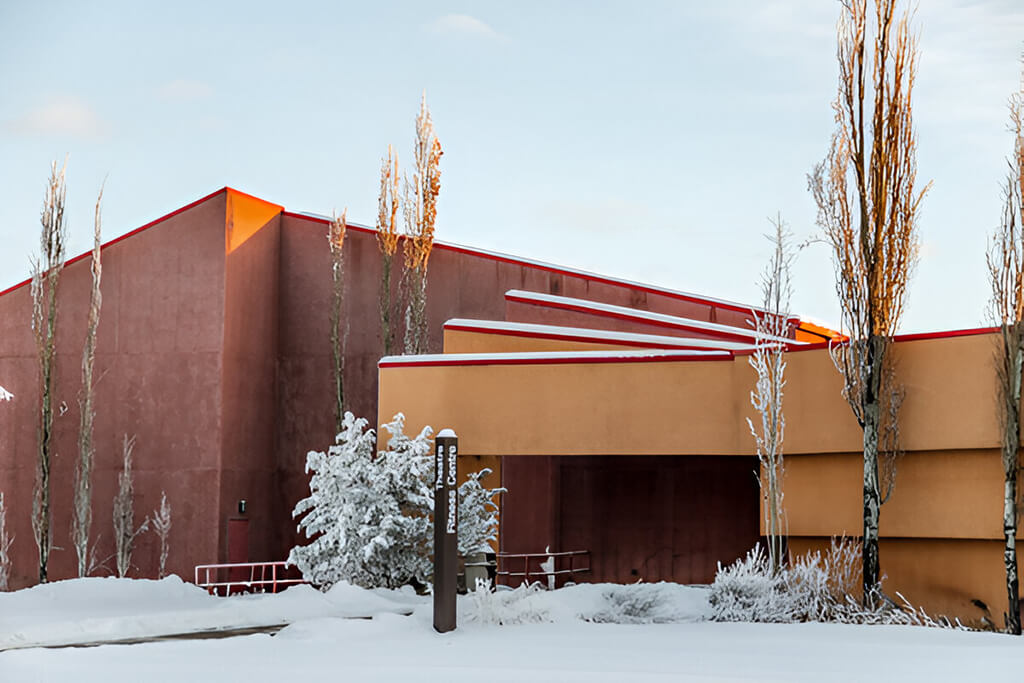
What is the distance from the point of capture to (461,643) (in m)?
12.5

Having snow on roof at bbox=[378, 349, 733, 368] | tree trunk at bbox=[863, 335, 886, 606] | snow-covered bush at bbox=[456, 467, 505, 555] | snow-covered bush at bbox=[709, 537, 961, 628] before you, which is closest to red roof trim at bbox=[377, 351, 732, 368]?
snow on roof at bbox=[378, 349, 733, 368]

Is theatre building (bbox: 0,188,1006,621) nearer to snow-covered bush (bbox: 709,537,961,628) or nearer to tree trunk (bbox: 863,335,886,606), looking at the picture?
tree trunk (bbox: 863,335,886,606)

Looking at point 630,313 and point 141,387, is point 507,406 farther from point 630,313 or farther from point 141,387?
point 141,387

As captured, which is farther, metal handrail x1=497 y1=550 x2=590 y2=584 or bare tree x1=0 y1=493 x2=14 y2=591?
bare tree x1=0 y1=493 x2=14 y2=591

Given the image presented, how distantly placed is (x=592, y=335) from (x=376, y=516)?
4903 millimetres

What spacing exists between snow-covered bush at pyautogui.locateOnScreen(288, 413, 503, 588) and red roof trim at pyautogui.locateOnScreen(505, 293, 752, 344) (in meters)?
5.52

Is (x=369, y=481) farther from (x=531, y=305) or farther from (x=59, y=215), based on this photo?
(x=59, y=215)

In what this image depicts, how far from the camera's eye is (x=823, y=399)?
1647cm

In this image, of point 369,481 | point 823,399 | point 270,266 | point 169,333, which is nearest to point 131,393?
point 169,333

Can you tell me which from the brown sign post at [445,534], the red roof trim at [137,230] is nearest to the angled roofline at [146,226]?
the red roof trim at [137,230]

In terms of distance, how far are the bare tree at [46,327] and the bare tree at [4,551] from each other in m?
0.67

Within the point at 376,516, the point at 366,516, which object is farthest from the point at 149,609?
the point at 376,516

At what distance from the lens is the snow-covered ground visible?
1058 centimetres

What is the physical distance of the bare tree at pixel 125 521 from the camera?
23.8m
